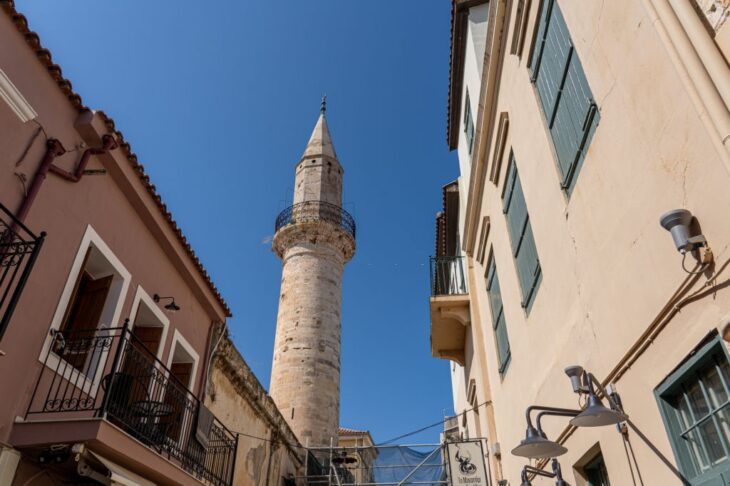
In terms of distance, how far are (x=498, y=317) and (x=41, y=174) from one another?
676 cm

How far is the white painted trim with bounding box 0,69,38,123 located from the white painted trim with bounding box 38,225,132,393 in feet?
4.92

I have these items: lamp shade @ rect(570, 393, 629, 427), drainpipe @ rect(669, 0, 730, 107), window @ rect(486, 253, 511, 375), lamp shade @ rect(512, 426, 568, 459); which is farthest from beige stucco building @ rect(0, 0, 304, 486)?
drainpipe @ rect(669, 0, 730, 107)

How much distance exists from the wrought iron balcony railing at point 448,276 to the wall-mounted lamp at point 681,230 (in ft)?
29.0

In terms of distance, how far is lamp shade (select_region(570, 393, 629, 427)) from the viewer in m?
3.63

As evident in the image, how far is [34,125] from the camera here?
5.93m

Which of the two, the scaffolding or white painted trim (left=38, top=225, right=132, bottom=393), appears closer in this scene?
white painted trim (left=38, top=225, right=132, bottom=393)

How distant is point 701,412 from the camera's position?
3256 mm

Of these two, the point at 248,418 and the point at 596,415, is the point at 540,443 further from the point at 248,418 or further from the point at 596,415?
the point at 248,418

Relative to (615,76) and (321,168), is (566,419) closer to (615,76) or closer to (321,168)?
(615,76)

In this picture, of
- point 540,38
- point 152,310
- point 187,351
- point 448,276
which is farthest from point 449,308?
point 540,38

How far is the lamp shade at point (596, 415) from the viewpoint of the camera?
11.9ft

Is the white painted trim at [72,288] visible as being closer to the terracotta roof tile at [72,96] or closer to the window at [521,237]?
the terracotta roof tile at [72,96]

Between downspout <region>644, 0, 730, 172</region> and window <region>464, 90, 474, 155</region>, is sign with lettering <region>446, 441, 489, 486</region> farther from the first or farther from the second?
downspout <region>644, 0, 730, 172</region>

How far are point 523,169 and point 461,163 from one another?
257 inches
